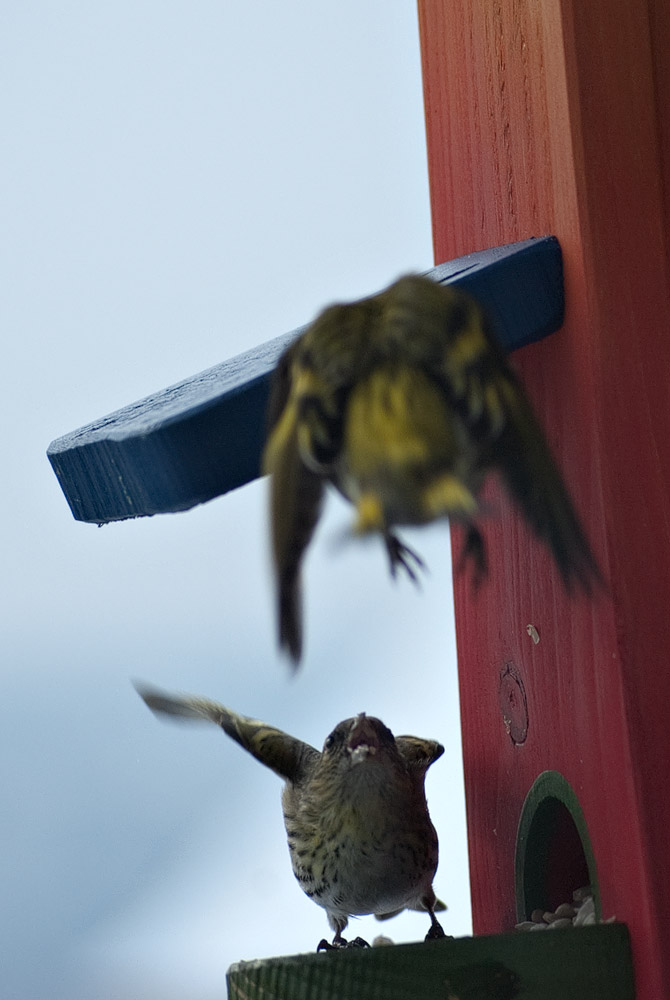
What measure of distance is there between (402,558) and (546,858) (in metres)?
0.52

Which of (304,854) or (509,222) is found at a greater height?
(509,222)

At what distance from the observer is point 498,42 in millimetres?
912

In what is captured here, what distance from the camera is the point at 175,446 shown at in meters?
0.59

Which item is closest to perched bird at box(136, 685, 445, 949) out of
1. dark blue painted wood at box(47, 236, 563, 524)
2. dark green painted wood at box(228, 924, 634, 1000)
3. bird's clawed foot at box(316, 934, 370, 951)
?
bird's clawed foot at box(316, 934, 370, 951)

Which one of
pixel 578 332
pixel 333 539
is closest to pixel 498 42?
pixel 578 332

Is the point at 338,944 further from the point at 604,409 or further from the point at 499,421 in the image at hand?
the point at 499,421

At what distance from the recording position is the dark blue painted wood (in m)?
0.58

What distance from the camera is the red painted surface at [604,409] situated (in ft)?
2.36

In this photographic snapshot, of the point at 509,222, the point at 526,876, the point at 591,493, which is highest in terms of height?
the point at 509,222

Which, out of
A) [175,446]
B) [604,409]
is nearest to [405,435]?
[175,446]

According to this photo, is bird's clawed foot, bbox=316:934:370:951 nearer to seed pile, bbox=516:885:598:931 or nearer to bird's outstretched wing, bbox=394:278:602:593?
seed pile, bbox=516:885:598:931

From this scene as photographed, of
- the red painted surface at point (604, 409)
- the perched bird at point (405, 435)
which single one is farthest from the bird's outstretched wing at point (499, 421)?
the red painted surface at point (604, 409)

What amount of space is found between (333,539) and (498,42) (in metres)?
0.59

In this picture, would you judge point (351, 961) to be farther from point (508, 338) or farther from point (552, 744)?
point (508, 338)
